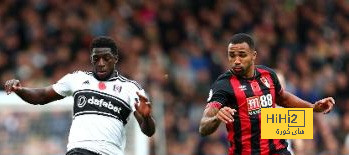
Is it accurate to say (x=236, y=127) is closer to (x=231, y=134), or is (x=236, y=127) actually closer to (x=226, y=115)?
(x=231, y=134)

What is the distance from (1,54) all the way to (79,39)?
1.47 meters

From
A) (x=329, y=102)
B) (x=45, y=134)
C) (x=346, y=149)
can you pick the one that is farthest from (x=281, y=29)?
(x=329, y=102)

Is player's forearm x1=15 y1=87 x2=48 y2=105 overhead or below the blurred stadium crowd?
below

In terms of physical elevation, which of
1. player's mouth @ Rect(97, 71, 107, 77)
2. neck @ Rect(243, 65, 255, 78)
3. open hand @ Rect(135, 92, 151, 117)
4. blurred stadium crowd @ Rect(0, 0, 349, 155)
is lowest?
open hand @ Rect(135, 92, 151, 117)

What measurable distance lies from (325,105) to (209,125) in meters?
1.25

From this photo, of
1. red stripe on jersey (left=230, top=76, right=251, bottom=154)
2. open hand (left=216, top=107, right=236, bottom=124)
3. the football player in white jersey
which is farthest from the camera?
the football player in white jersey

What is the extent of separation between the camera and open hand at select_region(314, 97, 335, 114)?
28.1 ft

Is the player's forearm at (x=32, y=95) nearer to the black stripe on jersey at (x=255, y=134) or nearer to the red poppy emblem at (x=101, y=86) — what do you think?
the red poppy emblem at (x=101, y=86)

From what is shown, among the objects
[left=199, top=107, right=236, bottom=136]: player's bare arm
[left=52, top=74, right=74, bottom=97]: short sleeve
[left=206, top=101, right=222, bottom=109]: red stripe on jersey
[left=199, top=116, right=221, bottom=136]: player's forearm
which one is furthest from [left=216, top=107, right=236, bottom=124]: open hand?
[left=52, top=74, right=74, bottom=97]: short sleeve

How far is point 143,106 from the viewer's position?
8133 millimetres

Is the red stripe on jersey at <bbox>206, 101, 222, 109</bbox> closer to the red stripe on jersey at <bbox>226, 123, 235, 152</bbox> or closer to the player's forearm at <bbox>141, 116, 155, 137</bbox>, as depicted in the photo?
the red stripe on jersey at <bbox>226, 123, 235, 152</bbox>

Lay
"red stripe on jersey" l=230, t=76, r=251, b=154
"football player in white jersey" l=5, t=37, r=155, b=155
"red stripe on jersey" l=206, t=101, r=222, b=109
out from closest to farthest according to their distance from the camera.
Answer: "red stripe on jersey" l=206, t=101, r=222, b=109, "red stripe on jersey" l=230, t=76, r=251, b=154, "football player in white jersey" l=5, t=37, r=155, b=155

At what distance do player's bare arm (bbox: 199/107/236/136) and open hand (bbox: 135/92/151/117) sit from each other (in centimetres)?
48

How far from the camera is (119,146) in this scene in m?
8.71
